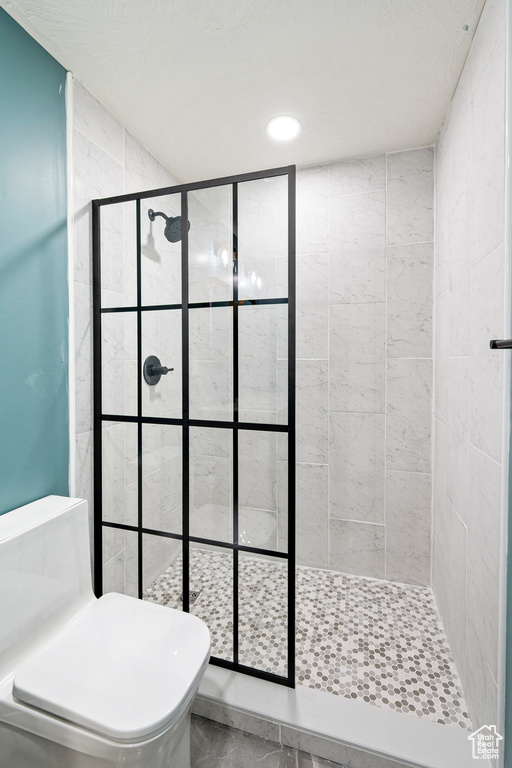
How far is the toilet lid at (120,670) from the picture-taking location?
813 mm

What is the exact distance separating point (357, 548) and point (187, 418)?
4.45 feet

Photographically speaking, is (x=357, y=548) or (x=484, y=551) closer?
(x=484, y=551)

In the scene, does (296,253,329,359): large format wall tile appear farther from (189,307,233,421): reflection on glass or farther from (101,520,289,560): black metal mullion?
(101,520,289,560): black metal mullion

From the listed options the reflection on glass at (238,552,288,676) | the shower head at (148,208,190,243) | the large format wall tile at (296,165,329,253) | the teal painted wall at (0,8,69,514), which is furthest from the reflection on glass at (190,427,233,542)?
the large format wall tile at (296,165,329,253)

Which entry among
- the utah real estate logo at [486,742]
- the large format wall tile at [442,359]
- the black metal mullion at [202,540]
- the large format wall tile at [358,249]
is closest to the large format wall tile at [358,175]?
the large format wall tile at [358,249]

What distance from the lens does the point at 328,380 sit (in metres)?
2.07

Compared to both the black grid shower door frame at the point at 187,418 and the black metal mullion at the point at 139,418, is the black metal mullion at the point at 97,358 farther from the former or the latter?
the black metal mullion at the point at 139,418

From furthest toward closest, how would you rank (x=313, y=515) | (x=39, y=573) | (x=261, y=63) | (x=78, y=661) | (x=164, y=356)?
(x=313, y=515) < (x=164, y=356) < (x=261, y=63) < (x=39, y=573) < (x=78, y=661)

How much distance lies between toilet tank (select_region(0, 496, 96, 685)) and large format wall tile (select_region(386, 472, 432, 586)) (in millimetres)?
1539

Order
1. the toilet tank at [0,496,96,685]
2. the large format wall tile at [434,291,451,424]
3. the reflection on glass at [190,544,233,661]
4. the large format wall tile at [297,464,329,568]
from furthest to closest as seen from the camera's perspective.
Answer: the large format wall tile at [297,464,329,568], the large format wall tile at [434,291,451,424], the reflection on glass at [190,544,233,661], the toilet tank at [0,496,96,685]

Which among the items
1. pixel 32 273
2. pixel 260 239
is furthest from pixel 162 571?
pixel 260 239

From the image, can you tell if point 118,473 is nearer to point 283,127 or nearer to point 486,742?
point 486,742

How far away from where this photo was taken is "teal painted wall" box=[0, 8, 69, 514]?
3.77 ft

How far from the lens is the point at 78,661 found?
0.96 metres
